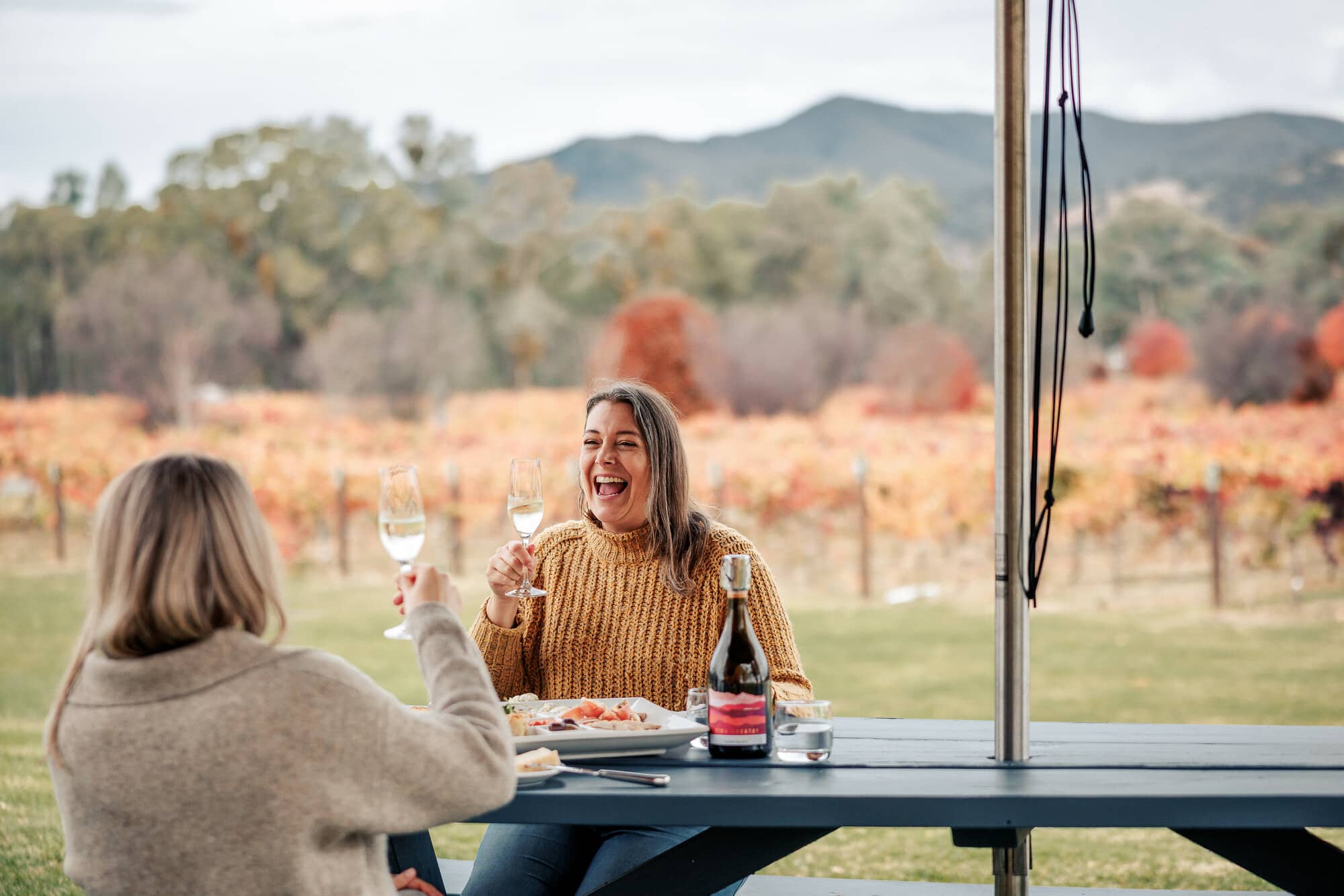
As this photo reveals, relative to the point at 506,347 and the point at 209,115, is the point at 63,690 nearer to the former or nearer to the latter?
the point at 506,347

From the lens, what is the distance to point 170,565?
1.34m

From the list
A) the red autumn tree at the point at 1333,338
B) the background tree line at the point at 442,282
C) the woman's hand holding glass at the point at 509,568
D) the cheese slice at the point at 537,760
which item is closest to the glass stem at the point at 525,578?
the woman's hand holding glass at the point at 509,568

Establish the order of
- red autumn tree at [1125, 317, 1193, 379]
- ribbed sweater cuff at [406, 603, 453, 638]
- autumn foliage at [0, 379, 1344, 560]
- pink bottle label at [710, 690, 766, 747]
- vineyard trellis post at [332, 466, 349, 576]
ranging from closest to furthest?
ribbed sweater cuff at [406, 603, 453, 638], pink bottle label at [710, 690, 766, 747], autumn foliage at [0, 379, 1344, 560], red autumn tree at [1125, 317, 1193, 379], vineyard trellis post at [332, 466, 349, 576]

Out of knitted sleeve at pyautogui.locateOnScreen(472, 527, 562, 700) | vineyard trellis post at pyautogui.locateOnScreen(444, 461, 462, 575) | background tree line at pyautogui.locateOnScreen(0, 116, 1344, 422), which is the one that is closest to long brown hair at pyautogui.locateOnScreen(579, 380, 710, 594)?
knitted sleeve at pyautogui.locateOnScreen(472, 527, 562, 700)

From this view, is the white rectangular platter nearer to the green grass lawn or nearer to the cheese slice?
the cheese slice

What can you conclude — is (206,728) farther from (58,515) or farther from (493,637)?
(58,515)

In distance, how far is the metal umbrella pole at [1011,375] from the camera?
1816 mm

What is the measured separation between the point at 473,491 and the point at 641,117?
Answer: 12.2 feet

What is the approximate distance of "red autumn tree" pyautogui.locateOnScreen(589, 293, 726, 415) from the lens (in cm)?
1105

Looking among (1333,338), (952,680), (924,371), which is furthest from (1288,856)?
(924,371)

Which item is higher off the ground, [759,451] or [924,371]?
[924,371]

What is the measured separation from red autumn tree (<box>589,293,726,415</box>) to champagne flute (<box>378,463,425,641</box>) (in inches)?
360

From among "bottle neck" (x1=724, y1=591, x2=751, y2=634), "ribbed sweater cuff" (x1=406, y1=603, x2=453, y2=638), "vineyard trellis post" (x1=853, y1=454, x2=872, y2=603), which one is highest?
"ribbed sweater cuff" (x1=406, y1=603, x2=453, y2=638)

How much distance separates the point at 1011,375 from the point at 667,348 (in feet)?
31.3
